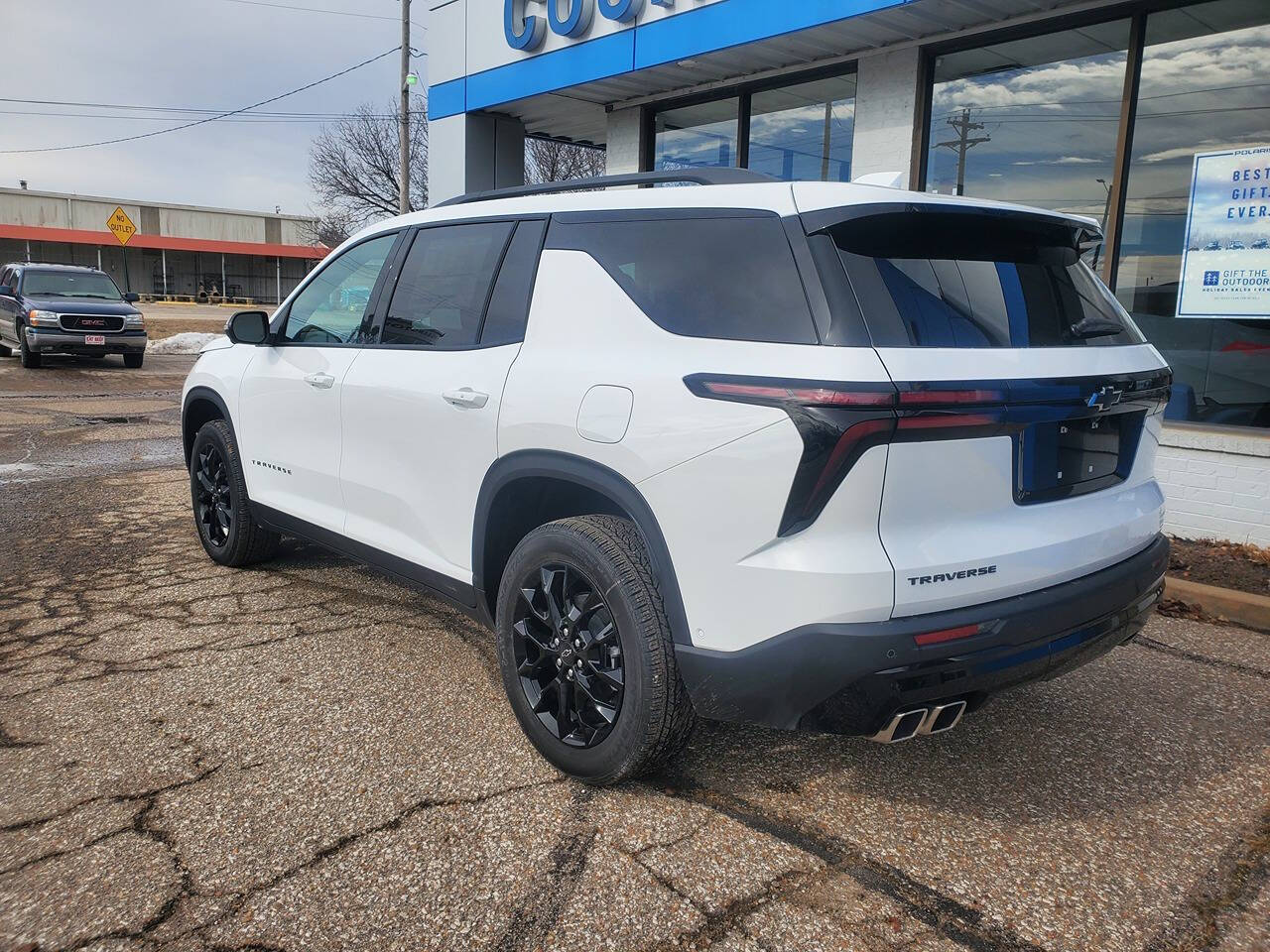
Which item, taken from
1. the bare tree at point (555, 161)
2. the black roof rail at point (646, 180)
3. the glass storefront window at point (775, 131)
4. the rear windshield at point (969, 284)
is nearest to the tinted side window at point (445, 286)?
the black roof rail at point (646, 180)

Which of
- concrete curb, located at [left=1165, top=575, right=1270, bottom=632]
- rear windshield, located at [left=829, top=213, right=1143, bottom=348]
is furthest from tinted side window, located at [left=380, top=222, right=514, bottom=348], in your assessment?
concrete curb, located at [left=1165, top=575, right=1270, bottom=632]

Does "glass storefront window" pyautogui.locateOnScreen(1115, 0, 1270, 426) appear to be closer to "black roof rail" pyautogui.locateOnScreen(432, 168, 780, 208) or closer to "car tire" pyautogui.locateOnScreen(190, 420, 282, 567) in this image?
"black roof rail" pyautogui.locateOnScreen(432, 168, 780, 208)

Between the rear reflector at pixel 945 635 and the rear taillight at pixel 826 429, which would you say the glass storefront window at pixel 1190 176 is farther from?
the rear taillight at pixel 826 429

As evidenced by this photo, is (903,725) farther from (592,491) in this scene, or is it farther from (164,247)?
(164,247)

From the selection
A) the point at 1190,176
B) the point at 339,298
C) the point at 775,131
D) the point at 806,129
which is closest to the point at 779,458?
the point at 339,298

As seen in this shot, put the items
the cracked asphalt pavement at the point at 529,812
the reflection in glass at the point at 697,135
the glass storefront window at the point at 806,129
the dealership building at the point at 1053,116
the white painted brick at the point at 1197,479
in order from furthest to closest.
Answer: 1. the reflection in glass at the point at 697,135
2. the glass storefront window at the point at 806,129
3. the dealership building at the point at 1053,116
4. the white painted brick at the point at 1197,479
5. the cracked asphalt pavement at the point at 529,812

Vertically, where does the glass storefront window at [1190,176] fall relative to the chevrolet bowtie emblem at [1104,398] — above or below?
above

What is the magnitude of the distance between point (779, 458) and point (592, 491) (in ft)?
2.69

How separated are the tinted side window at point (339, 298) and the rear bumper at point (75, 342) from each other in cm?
1507

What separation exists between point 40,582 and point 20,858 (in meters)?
2.94

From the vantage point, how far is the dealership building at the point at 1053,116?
→ 6.28 metres

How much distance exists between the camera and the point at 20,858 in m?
2.56

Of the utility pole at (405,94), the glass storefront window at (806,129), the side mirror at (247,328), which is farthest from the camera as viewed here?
the utility pole at (405,94)

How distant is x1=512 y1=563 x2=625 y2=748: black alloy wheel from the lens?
2.83 metres
